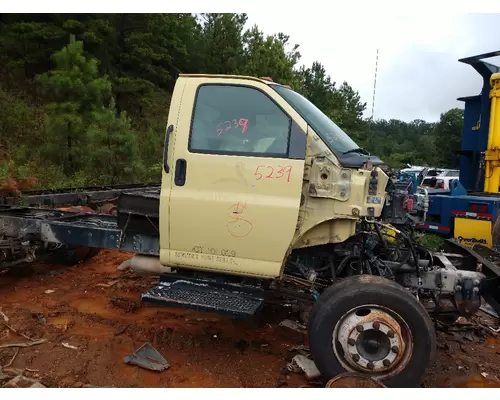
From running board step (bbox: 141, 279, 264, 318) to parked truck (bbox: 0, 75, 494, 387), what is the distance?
13 mm

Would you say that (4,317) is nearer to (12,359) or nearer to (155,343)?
(12,359)

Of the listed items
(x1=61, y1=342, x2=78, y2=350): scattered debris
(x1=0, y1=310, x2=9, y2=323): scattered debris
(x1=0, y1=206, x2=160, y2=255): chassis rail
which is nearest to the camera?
(x1=61, y1=342, x2=78, y2=350): scattered debris

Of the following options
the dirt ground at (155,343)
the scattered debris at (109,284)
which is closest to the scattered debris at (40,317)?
the dirt ground at (155,343)

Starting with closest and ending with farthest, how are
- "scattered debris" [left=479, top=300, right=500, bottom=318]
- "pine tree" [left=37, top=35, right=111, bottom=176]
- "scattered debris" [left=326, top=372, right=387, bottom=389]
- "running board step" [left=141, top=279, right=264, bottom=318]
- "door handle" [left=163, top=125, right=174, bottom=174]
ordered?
"scattered debris" [left=326, top=372, right=387, bottom=389], "running board step" [left=141, top=279, right=264, bottom=318], "door handle" [left=163, top=125, right=174, bottom=174], "scattered debris" [left=479, top=300, right=500, bottom=318], "pine tree" [left=37, top=35, right=111, bottom=176]

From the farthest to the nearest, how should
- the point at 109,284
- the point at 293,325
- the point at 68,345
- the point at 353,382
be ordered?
the point at 109,284, the point at 293,325, the point at 68,345, the point at 353,382

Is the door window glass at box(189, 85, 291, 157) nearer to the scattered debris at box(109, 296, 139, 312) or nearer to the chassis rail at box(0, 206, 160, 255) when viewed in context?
the chassis rail at box(0, 206, 160, 255)

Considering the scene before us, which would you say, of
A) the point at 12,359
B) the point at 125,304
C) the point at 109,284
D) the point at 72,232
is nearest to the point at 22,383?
the point at 12,359

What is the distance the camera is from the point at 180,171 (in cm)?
396

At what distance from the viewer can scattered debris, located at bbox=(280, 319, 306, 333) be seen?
4.81 meters

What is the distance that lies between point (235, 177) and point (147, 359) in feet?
5.75

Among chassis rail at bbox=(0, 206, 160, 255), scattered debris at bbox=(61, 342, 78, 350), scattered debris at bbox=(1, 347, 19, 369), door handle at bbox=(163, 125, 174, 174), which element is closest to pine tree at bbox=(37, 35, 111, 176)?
chassis rail at bbox=(0, 206, 160, 255)

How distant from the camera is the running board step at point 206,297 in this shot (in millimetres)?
3744

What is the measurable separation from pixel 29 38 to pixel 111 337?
18.6 m

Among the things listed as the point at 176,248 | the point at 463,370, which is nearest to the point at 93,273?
the point at 176,248
